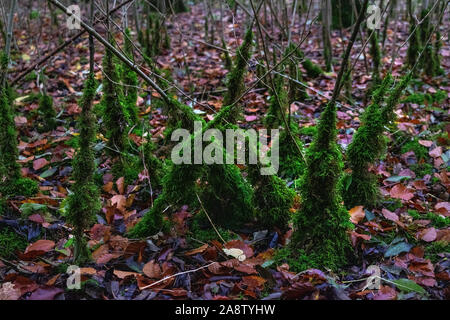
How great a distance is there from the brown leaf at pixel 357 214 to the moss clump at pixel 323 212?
248 mm

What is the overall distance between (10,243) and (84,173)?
30.9 inches

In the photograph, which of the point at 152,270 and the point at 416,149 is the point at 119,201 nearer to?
the point at 152,270

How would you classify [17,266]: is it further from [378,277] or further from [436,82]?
[436,82]

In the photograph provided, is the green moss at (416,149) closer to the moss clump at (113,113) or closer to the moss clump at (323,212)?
the moss clump at (323,212)

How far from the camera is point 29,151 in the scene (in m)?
3.77

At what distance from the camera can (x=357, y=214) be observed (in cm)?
255

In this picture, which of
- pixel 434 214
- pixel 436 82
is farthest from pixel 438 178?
pixel 436 82

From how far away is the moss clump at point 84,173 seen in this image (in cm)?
210

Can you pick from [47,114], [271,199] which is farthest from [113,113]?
[271,199]

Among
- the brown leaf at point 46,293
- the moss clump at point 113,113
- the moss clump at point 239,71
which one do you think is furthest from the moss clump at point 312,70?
the brown leaf at point 46,293

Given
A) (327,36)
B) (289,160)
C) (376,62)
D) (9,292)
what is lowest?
(9,292)

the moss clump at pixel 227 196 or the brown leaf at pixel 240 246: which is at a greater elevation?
the moss clump at pixel 227 196

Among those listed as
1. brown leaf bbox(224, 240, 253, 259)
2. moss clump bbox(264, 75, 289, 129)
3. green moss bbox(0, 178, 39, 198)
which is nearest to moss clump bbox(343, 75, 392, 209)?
brown leaf bbox(224, 240, 253, 259)
